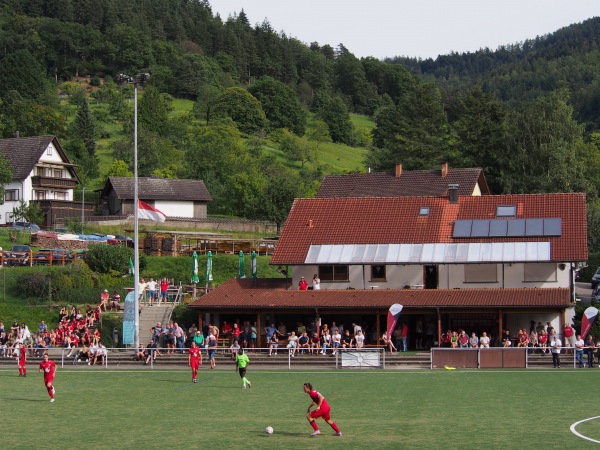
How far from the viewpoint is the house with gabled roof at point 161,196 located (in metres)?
89.3

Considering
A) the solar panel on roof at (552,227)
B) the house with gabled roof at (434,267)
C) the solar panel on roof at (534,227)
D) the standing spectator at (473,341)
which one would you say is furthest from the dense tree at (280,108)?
the standing spectator at (473,341)

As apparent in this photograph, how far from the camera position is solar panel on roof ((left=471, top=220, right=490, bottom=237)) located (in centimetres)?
4950

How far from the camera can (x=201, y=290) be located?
56031 millimetres

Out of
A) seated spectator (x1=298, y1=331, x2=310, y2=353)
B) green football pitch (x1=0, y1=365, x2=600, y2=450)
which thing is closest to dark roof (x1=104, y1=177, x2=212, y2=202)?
seated spectator (x1=298, y1=331, x2=310, y2=353)

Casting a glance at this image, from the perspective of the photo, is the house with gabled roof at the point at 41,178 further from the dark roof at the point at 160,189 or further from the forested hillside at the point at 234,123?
the forested hillside at the point at 234,123

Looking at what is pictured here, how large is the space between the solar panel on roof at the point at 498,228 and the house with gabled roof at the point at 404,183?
53.9 ft

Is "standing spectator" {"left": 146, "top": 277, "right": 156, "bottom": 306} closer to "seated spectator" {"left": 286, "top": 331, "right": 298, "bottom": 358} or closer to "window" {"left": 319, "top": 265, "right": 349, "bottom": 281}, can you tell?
"window" {"left": 319, "top": 265, "right": 349, "bottom": 281}

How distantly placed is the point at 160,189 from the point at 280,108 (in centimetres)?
7401

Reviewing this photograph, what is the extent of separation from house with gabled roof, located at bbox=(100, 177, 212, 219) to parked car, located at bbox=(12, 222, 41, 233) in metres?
11.0

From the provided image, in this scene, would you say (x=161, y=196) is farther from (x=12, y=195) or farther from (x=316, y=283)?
(x=316, y=283)

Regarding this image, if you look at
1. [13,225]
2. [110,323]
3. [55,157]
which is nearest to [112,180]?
[55,157]

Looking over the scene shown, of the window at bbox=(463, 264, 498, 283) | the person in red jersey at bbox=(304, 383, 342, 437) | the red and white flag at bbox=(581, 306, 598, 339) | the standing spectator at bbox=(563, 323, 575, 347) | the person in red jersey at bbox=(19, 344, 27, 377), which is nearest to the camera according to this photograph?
the person in red jersey at bbox=(304, 383, 342, 437)

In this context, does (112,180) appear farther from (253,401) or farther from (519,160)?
(253,401)

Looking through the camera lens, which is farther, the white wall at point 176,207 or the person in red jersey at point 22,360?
the white wall at point 176,207
